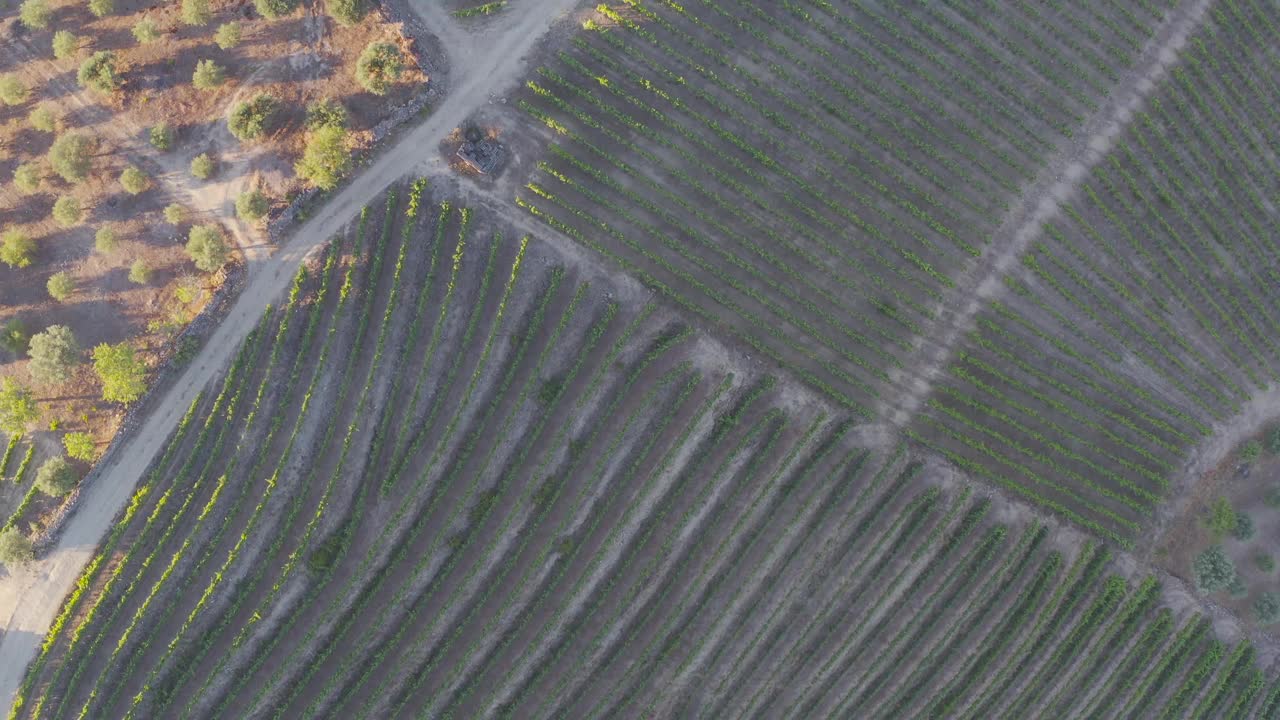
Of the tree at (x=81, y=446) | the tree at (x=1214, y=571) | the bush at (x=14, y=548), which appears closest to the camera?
the bush at (x=14, y=548)

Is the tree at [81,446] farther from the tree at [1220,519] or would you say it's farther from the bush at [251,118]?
the tree at [1220,519]

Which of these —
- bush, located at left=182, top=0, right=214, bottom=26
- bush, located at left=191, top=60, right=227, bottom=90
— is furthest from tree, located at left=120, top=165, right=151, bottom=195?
bush, located at left=182, top=0, right=214, bottom=26

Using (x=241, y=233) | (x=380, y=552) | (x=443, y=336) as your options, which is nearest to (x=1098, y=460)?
(x=443, y=336)

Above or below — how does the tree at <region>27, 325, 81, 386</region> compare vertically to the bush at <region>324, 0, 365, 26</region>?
below

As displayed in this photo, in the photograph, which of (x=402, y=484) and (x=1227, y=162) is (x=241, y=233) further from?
(x=1227, y=162)

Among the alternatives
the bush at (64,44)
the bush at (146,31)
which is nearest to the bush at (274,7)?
the bush at (146,31)

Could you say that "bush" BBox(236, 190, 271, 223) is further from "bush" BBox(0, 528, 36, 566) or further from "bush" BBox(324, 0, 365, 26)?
"bush" BBox(0, 528, 36, 566)
